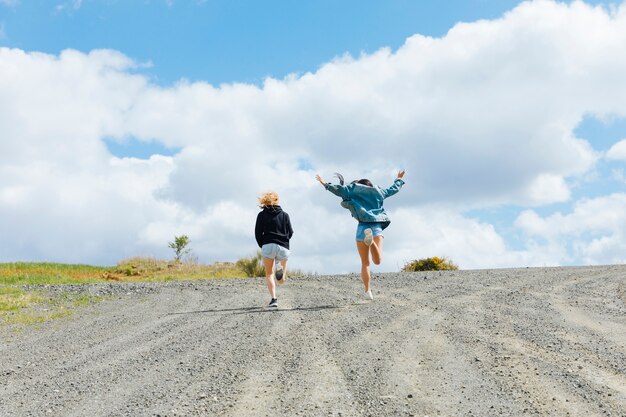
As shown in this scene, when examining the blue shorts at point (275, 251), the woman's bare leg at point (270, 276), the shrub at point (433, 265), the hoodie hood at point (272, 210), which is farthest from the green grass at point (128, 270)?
the hoodie hood at point (272, 210)

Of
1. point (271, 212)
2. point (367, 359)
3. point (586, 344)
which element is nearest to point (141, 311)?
point (271, 212)

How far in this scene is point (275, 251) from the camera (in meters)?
12.5

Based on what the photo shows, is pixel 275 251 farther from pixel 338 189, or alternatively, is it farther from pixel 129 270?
pixel 129 270

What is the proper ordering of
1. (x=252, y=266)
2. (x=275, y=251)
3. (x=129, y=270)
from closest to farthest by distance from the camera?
(x=275, y=251) < (x=252, y=266) < (x=129, y=270)

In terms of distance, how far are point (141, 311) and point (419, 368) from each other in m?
7.75

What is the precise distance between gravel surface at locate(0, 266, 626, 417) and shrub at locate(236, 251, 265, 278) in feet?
25.5

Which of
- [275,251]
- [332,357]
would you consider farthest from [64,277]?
[332,357]

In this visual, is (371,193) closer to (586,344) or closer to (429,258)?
(586,344)

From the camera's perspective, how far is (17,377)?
8.43 metres

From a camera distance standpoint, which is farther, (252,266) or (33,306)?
(252,266)

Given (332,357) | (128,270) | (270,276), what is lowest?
(332,357)

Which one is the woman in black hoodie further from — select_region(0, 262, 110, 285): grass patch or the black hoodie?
select_region(0, 262, 110, 285): grass patch

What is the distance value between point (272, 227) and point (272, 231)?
8cm

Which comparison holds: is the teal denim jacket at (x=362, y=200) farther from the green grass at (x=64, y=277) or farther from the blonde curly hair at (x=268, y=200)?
the green grass at (x=64, y=277)
